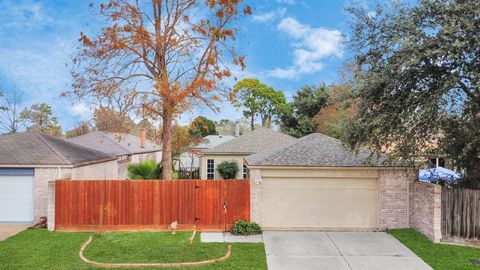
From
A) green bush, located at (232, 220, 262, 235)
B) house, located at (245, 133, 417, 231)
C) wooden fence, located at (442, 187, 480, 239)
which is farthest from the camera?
house, located at (245, 133, 417, 231)

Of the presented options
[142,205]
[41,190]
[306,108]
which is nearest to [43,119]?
[306,108]

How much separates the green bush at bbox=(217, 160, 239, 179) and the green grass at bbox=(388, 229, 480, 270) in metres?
14.2

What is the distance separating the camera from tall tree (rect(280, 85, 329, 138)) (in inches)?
1453

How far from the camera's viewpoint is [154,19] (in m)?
18.8

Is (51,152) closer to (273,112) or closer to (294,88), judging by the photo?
(294,88)

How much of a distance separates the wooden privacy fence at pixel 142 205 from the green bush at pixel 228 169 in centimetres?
1221

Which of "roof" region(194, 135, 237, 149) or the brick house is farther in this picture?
"roof" region(194, 135, 237, 149)

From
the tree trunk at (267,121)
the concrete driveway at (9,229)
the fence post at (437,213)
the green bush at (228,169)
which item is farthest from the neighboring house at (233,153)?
the tree trunk at (267,121)

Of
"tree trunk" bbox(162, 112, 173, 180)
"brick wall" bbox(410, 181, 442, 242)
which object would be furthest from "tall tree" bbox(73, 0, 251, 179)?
"brick wall" bbox(410, 181, 442, 242)

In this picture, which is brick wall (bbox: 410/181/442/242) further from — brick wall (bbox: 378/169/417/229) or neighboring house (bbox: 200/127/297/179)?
neighboring house (bbox: 200/127/297/179)

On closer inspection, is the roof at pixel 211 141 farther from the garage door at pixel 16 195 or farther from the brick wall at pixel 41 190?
the garage door at pixel 16 195

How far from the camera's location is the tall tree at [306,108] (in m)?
36.9

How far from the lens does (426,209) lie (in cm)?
1264

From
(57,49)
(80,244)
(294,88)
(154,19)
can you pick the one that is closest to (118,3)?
(154,19)
